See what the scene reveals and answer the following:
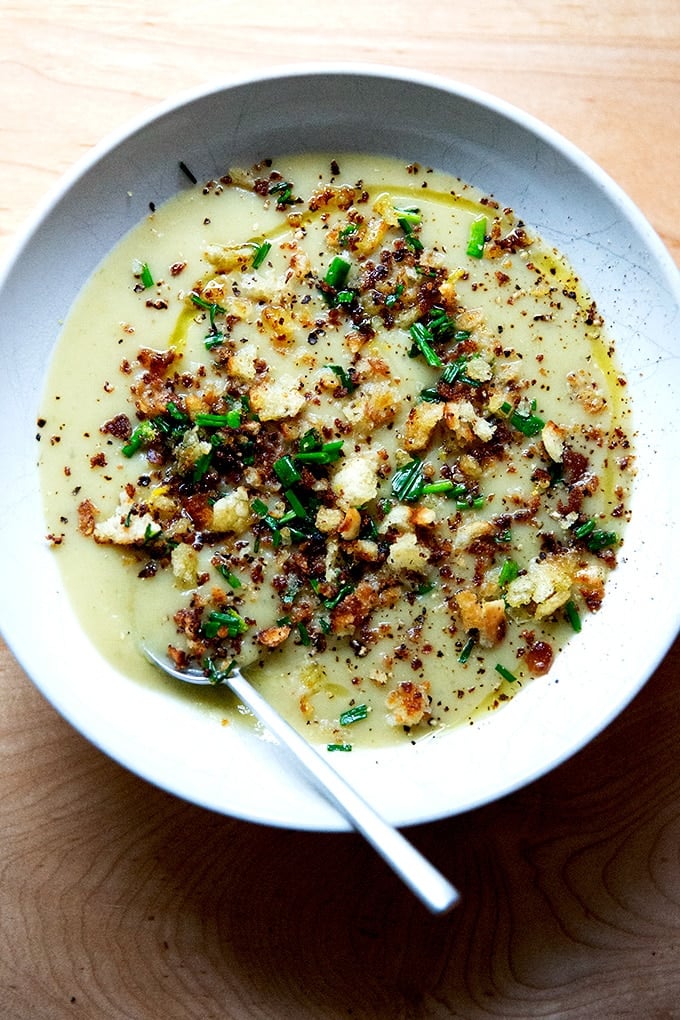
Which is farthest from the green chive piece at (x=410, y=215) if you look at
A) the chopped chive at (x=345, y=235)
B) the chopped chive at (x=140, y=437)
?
the chopped chive at (x=140, y=437)

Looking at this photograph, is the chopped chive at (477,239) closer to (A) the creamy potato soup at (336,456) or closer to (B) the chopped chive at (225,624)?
(A) the creamy potato soup at (336,456)

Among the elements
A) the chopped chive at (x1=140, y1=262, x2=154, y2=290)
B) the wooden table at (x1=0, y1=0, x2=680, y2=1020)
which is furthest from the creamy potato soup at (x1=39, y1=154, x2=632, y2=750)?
the wooden table at (x1=0, y1=0, x2=680, y2=1020)

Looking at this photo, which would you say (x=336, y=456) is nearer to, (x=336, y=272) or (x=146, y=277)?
(x=336, y=272)

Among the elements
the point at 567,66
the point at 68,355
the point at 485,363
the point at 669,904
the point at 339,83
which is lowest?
the point at 669,904

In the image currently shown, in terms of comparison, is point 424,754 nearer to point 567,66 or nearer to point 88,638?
point 88,638

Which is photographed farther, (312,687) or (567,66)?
(567,66)

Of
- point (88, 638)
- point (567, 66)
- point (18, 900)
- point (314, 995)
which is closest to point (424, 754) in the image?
point (314, 995)
